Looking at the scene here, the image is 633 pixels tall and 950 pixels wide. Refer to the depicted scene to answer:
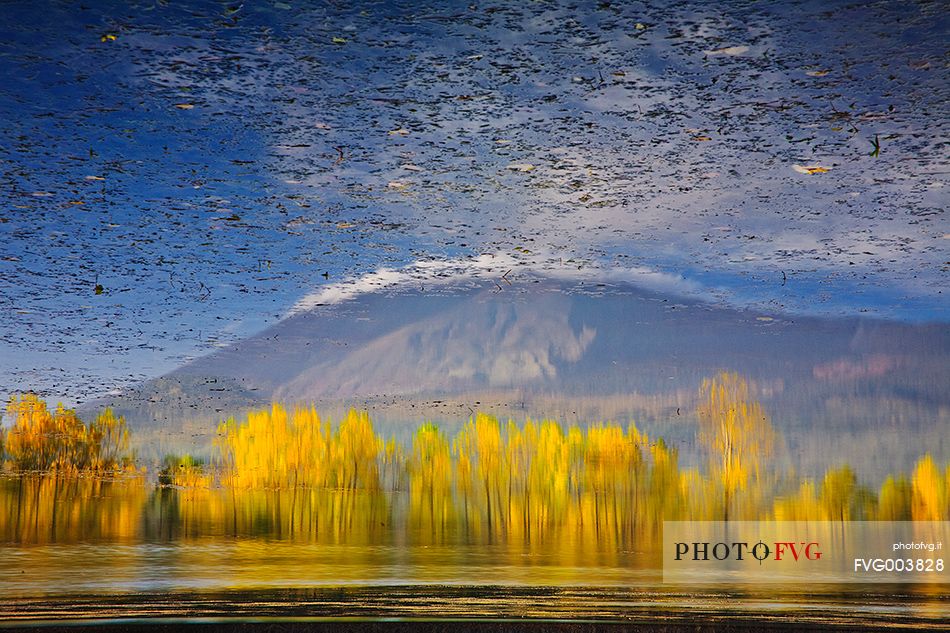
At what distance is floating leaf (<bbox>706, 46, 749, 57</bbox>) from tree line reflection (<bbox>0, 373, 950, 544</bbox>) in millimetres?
1574

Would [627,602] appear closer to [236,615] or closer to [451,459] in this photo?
[451,459]

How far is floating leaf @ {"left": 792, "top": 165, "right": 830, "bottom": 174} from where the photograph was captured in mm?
3494

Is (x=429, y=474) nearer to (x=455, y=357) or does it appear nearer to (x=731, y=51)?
(x=455, y=357)

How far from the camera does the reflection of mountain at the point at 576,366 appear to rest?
13.2 feet

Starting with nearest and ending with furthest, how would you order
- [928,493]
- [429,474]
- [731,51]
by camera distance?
[731,51]
[928,493]
[429,474]

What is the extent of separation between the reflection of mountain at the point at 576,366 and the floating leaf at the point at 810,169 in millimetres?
770

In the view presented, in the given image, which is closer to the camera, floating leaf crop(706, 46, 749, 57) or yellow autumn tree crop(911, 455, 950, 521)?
floating leaf crop(706, 46, 749, 57)

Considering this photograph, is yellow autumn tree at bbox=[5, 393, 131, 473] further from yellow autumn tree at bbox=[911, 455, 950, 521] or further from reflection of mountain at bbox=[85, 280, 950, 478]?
yellow autumn tree at bbox=[911, 455, 950, 521]

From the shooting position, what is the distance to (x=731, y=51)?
9.98ft

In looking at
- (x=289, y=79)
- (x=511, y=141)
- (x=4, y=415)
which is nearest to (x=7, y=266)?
(x=4, y=415)

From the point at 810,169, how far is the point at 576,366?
1.31 m

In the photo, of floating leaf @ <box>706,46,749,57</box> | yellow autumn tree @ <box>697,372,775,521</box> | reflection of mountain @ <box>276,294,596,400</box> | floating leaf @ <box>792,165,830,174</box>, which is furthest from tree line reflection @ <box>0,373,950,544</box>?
floating leaf @ <box>706,46,749,57</box>

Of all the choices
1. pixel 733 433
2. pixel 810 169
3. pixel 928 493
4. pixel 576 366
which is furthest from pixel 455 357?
pixel 928 493

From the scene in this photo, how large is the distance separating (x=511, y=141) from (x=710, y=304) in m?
1.24
